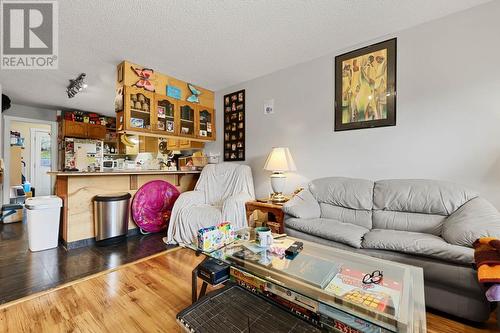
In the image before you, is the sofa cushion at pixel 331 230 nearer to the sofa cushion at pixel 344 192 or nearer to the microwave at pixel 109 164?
the sofa cushion at pixel 344 192

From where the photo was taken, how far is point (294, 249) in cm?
147

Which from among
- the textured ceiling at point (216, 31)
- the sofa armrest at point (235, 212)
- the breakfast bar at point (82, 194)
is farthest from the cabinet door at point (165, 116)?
the sofa armrest at point (235, 212)

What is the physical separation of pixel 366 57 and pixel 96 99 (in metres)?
4.68

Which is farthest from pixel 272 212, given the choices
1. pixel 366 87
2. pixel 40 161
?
pixel 40 161

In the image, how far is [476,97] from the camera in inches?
72.1

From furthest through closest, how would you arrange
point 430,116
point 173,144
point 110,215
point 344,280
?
point 173,144
point 110,215
point 430,116
point 344,280

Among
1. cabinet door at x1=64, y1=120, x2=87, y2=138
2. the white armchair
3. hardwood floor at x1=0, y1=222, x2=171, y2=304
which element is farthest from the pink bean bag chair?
cabinet door at x1=64, y1=120, x2=87, y2=138

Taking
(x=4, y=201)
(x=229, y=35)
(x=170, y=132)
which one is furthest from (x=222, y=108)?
(x=4, y=201)

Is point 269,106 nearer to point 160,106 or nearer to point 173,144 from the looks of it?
point 160,106

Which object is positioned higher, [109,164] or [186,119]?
[186,119]

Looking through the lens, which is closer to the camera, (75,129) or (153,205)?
(153,205)

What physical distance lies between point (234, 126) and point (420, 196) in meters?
2.60

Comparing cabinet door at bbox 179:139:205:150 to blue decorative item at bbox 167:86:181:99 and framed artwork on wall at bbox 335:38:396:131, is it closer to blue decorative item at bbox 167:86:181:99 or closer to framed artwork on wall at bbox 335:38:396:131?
blue decorative item at bbox 167:86:181:99

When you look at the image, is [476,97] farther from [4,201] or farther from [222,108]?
[4,201]
